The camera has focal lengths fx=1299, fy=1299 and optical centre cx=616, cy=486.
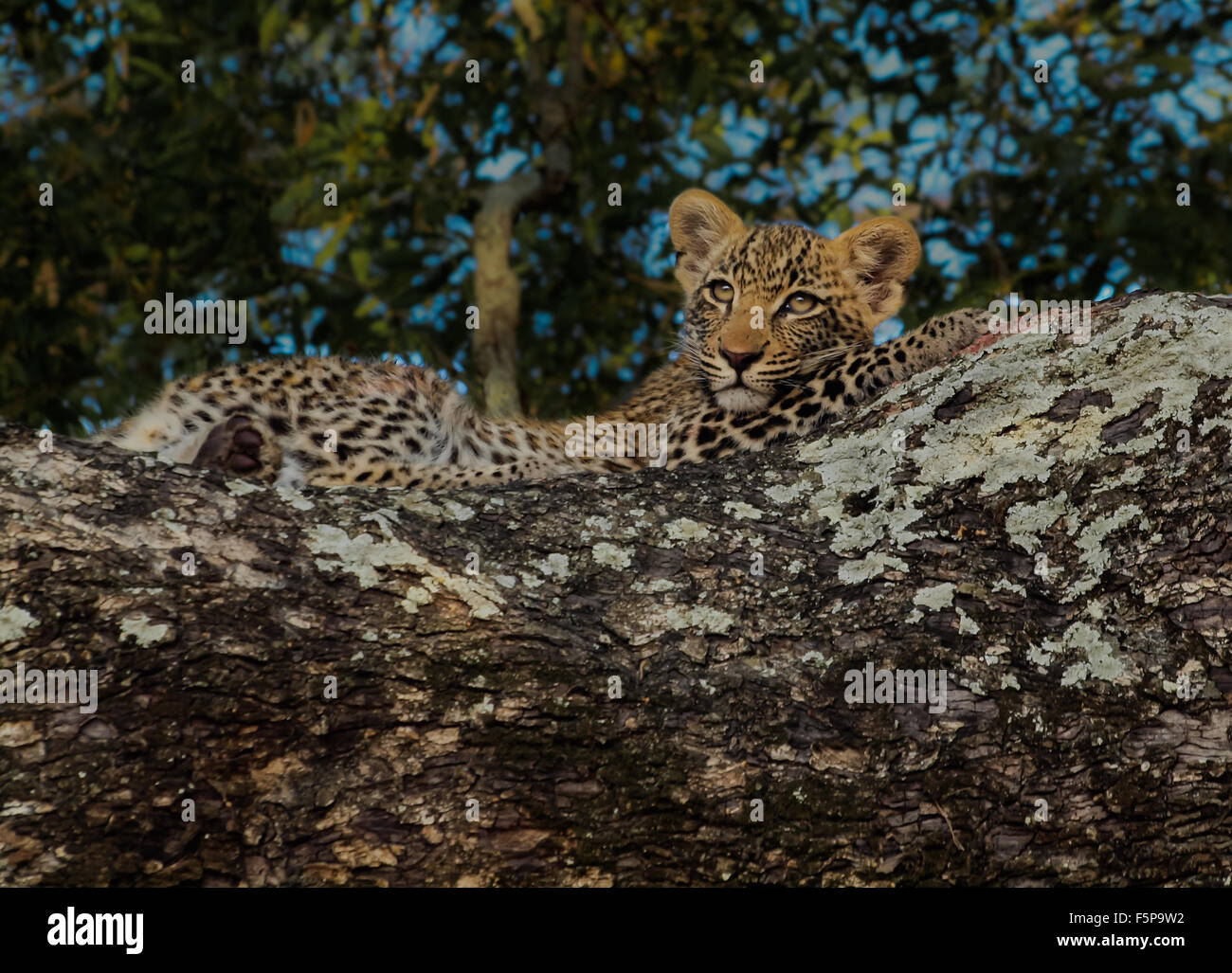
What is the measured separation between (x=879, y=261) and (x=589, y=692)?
4630 millimetres

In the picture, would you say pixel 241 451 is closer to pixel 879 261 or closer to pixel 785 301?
pixel 785 301

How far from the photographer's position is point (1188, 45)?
9.22m

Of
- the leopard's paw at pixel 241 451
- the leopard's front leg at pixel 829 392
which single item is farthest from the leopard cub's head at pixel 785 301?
the leopard's paw at pixel 241 451

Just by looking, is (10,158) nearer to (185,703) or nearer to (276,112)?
(276,112)

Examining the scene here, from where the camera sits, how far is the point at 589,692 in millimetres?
3490

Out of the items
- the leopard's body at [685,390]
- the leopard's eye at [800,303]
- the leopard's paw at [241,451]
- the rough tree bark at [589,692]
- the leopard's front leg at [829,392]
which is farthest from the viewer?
the leopard's eye at [800,303]

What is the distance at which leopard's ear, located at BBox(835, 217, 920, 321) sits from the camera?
7.30 m

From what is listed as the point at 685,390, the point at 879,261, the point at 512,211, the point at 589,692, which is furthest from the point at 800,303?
the point at 589,692

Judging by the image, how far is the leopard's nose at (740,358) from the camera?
676 centimetres

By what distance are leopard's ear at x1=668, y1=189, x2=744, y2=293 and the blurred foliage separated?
151cm

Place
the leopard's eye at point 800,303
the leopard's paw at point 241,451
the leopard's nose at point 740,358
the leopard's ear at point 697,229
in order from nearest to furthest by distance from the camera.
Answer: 1. the leopard's paw at point 241,451
2. the leopard's nose at point 740,358
3. the leopard's eye at point 800,303
4. the leopard's ear at point 697,229

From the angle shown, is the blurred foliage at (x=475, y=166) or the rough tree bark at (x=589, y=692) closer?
the rough tree bark at (x=589, y=692)

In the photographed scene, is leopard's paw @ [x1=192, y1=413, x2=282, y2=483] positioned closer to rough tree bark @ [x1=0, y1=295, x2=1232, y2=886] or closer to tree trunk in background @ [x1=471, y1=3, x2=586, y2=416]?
rough tree bark @ [x1=0, y1=295, x2=1232, y2=886]

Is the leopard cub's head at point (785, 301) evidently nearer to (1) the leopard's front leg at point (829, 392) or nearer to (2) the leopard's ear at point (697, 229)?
(2) the leopard's ear at point (697, 229)
